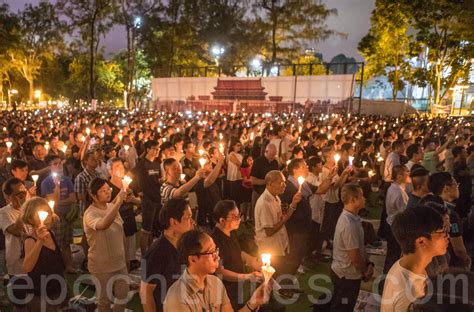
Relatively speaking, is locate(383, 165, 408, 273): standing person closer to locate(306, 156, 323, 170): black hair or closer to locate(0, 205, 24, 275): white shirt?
locate(306, 156, 323, 170): black hair

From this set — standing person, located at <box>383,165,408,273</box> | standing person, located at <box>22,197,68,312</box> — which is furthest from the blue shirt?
standing person, located at <box>383,165,408,273</box>

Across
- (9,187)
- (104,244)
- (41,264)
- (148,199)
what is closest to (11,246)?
(9,187)

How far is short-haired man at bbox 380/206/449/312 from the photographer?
272 centimetres

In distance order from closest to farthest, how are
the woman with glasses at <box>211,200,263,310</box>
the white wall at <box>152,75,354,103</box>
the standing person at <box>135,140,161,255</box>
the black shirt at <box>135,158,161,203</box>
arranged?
the woman with glasses at <box>211,200,263,310</box> < the standing person at <box>135,140,161,255</box> < the black shirt at <box>135,158,161,203</box> < the white wall at <box>152,75,354,103</box>

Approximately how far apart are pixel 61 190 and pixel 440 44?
110ft

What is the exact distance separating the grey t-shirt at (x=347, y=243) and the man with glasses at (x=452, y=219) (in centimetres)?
98

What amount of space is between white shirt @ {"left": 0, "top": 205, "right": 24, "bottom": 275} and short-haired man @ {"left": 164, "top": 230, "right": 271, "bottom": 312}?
2.47m

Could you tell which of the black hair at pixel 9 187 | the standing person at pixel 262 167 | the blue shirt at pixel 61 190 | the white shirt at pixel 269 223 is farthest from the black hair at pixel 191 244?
the standing person at pixel 262 167

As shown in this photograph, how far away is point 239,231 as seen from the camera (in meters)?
8.54

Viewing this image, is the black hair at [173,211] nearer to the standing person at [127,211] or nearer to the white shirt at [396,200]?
the standing person at [127,211]

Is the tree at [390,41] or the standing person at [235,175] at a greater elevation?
the tree at [390,41]

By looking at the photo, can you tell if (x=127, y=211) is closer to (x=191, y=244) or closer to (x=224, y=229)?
(x=224, y=229)

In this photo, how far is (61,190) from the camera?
21.2 ft

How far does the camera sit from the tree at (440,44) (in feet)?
101
